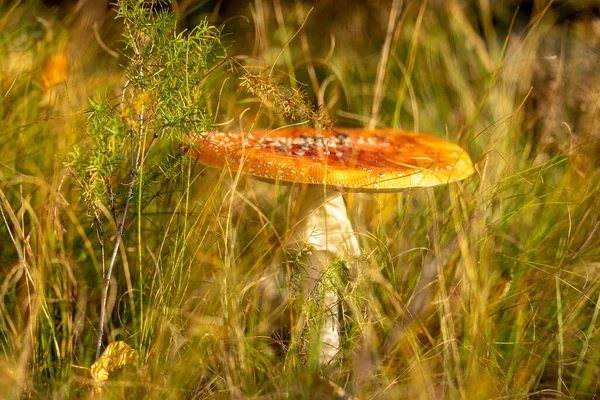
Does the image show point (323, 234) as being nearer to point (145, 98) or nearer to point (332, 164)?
point (332, 164)

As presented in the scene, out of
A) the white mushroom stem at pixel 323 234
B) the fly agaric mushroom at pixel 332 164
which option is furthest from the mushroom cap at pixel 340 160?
the white mushroom stem at pixel 323 234

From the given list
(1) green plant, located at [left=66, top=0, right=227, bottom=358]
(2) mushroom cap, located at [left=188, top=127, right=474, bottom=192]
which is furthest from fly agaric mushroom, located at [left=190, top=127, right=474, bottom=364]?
(1) green plant, located at [left=66, top=0, right=227, bottom=358]

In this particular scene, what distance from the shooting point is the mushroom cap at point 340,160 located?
1273 millimetres

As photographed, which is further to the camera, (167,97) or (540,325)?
(540,325)

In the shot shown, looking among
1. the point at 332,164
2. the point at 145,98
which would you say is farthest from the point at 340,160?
the point at 145,98

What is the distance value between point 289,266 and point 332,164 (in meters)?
0.27

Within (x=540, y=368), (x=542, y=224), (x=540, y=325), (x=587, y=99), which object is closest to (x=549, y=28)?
(x=587, y=99)

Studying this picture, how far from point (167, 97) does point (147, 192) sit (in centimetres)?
24

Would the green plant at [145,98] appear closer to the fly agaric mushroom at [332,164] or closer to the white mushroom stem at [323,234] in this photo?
the fly agaric mushroom at [332,164]

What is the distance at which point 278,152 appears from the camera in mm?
1354

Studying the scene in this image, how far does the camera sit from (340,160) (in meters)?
1.35

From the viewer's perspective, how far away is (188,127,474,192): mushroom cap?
127 centimetres

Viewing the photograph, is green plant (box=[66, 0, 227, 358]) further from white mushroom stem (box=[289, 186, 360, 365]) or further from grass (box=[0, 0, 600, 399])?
white mushroom stem (box=[289, 186, 360, 365])

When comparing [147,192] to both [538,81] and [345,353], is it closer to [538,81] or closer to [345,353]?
[345,353]
